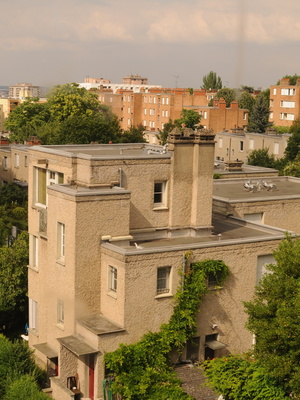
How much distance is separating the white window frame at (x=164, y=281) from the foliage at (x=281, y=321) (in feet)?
12.8

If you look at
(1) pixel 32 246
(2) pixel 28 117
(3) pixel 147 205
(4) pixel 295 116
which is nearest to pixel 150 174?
(3) pixel 147 205

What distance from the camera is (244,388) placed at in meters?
24.2

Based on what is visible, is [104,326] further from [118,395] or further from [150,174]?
[150,174]

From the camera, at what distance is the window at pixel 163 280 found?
89.8ft

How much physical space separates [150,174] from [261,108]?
75.1 m

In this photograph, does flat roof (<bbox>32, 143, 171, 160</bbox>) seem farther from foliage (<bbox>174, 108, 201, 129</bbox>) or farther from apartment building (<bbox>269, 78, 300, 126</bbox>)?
apartment building (<bbox>269, 78, 300, 126</bbox>)

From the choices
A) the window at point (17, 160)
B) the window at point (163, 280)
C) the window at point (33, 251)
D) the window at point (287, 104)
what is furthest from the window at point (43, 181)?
the window at point (287, 104)

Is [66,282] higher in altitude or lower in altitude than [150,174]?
lower

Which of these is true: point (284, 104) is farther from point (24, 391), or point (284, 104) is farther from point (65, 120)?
point (24, 391)

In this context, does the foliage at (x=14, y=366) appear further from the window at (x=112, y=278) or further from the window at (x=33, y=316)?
the window at (x=112, y=278)

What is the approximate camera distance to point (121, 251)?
26.4m

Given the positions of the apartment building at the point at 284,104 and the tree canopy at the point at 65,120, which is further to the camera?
the apartment building at the point at 284,104

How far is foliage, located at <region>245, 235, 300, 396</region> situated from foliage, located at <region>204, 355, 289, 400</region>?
0.46 metres

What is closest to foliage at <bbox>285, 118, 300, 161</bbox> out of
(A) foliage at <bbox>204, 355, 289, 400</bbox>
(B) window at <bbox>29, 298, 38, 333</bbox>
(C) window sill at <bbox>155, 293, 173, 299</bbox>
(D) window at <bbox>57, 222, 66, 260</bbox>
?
(B) window at <bbox>29, 298, 38, 333</bbox>
